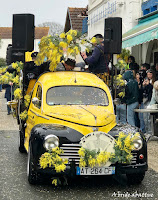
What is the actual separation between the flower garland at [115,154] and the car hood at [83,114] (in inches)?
21.5

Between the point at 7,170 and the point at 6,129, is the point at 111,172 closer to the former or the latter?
the point at 7,170

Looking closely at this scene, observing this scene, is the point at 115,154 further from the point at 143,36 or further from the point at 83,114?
the point at 143,36

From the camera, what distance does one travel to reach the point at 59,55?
30.1 feet

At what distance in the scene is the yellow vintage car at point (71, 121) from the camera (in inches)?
254

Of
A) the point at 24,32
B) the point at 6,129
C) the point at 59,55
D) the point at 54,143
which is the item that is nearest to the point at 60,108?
the point at 54,143

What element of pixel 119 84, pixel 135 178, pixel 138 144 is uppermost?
pixel 119 84

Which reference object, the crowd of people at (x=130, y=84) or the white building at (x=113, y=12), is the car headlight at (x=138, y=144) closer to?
the crowd of people at (x=130, y=84)

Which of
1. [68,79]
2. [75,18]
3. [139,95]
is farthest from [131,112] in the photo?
[75,18]

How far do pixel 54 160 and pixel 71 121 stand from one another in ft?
2.88

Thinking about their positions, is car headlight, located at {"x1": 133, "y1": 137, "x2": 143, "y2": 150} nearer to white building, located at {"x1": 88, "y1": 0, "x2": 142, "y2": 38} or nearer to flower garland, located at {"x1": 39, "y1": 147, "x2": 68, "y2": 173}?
flower garland, located at {"x1": 39, "y1": 147, "x2": 68, "y2": 173}

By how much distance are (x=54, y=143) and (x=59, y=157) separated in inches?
9.2

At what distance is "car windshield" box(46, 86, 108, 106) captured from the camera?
25.4 ft

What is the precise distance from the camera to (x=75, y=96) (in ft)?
25.7

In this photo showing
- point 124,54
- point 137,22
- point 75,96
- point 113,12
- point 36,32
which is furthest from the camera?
point 36,32
